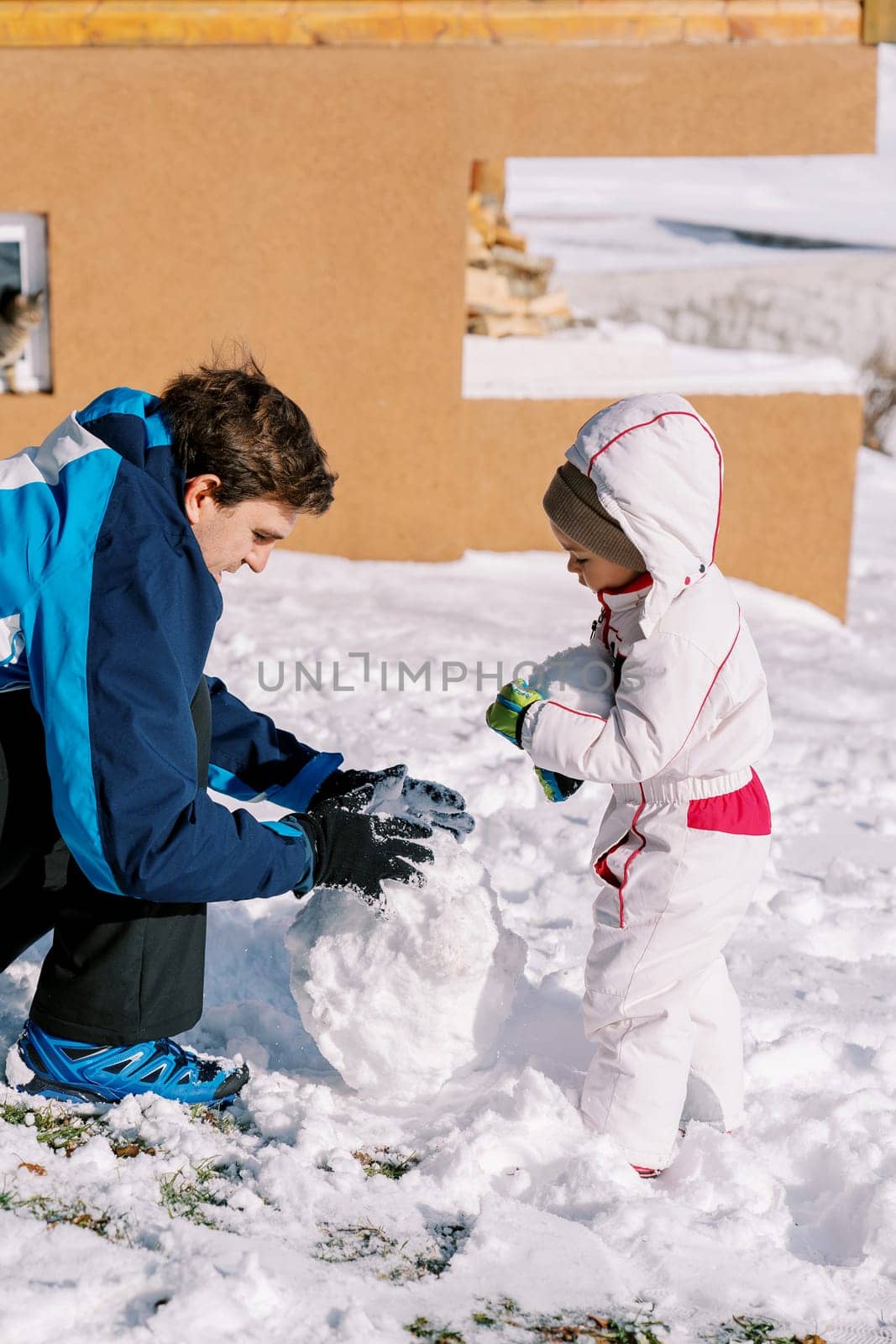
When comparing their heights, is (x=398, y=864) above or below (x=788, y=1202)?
above

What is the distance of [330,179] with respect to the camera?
5875 millimetres

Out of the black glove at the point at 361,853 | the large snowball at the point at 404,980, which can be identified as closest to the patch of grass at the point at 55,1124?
the large snowball at the point at 404,980

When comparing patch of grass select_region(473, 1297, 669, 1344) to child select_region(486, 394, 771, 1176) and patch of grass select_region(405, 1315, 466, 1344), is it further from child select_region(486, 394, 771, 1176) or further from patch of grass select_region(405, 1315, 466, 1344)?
child select_region(486, 394, 771, 1176)

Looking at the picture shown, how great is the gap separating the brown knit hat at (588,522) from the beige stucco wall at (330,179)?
384cm

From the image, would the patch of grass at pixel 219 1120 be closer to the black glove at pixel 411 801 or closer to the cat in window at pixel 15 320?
the black glove at pixel 411 801

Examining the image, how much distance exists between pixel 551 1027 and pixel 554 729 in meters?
0.79

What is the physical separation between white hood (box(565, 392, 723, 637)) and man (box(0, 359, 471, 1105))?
0.51 meters

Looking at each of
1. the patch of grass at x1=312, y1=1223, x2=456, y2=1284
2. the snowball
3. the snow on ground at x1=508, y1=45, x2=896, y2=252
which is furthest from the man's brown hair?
the snow on ground at x1=508, y1=45, x2=896, y2=252

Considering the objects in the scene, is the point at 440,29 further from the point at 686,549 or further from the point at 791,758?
the point at 686,549

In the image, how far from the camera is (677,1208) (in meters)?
2.27

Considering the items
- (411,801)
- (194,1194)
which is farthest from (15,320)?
(194,1194)

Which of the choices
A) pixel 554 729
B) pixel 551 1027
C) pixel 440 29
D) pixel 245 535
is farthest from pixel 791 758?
pixel 440 29

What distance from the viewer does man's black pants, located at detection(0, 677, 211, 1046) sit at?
2420 millimetres

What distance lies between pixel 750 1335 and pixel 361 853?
100 cm
